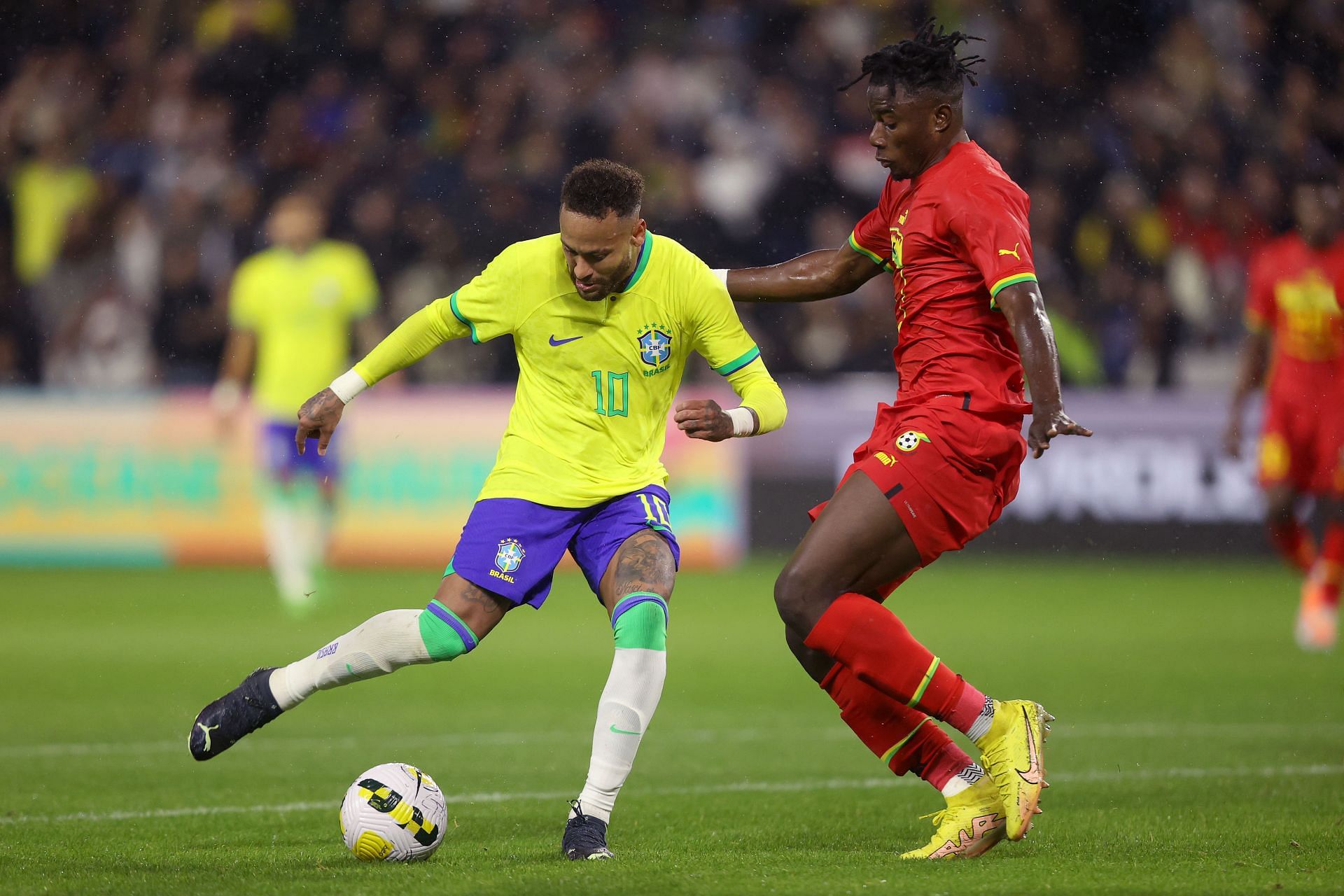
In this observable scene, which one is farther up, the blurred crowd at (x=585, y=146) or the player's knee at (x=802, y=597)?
the blurred crowd at (x=585, y=146)

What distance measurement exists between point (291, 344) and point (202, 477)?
1614 millimetres

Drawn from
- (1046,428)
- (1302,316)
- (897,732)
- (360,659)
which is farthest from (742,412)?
(1302,316)

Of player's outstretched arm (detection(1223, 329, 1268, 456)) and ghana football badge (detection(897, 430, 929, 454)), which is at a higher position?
ghana football badge (detection(897, 430, 929, 454))

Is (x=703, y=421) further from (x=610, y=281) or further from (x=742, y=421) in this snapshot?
(x=610, y=281)

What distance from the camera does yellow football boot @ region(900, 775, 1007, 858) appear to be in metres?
4.80

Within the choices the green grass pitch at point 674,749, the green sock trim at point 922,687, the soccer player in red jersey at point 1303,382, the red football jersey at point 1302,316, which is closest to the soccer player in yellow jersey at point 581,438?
the green grass pitch at point 674,749

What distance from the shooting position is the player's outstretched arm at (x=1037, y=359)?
4.55 metres

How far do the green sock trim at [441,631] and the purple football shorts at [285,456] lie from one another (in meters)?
7.04

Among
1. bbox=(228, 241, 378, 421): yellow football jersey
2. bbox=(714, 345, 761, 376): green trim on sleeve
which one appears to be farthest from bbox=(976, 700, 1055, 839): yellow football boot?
bbox=(228, 241, 378, 421): yellow football jersey

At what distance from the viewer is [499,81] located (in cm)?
1551

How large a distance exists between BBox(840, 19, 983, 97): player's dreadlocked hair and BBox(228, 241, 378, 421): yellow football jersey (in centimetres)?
760

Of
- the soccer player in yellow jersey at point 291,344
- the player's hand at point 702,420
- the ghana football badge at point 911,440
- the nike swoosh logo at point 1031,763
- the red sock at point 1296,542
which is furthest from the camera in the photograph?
the soccer player in yellow jersey at point 291,344

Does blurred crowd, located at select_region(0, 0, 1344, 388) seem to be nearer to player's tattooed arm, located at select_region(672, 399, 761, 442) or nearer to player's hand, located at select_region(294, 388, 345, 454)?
player's hand, located at select_region(294, 388, 345, 454)

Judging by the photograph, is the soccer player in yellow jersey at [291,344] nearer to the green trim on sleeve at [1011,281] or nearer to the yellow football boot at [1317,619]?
the yellow football boot at [1317,619]
